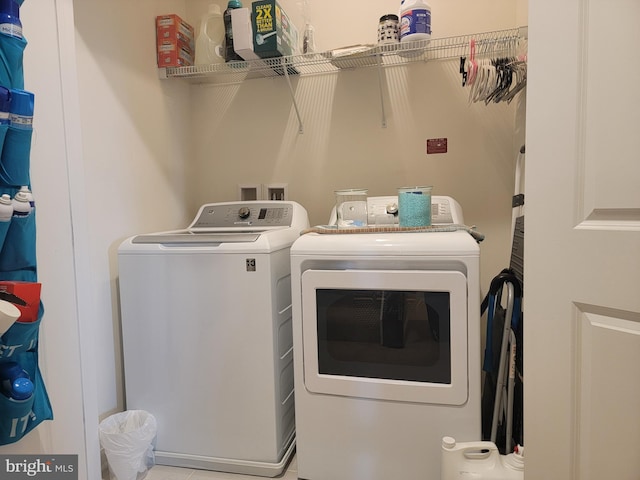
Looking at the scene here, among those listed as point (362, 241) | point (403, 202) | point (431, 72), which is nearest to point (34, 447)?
point (362, 241)

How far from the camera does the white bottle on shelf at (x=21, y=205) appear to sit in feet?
3.34

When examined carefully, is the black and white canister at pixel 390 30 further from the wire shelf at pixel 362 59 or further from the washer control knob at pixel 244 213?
the washer control knob at pixel 244 213

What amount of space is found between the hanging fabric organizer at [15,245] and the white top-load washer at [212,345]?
2.07 feet

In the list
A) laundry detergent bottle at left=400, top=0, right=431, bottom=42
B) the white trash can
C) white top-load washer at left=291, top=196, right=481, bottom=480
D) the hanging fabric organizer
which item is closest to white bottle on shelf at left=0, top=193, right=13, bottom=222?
the hanging fabric organizer

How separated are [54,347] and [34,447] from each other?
0.28 metres

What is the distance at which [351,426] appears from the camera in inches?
59.5

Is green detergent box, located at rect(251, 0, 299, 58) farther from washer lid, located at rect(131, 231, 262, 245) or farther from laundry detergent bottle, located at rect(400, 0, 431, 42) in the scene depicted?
washer lid, located at rect(131, 231, 262, 245)

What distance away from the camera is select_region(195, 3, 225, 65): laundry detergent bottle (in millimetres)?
2205

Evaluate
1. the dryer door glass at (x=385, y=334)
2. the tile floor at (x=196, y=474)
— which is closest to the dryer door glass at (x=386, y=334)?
the dryer door glass at (x=385, y=334)

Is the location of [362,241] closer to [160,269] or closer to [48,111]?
[160,269]

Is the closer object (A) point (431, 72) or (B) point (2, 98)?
(B) point (2, 98)

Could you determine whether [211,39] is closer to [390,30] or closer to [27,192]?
[390,30]

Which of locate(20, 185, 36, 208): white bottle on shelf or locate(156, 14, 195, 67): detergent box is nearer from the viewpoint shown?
locate(20, 185, 36, 208): white bottle on shelf

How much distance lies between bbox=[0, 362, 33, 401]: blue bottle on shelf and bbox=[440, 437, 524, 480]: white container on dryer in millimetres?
1220
